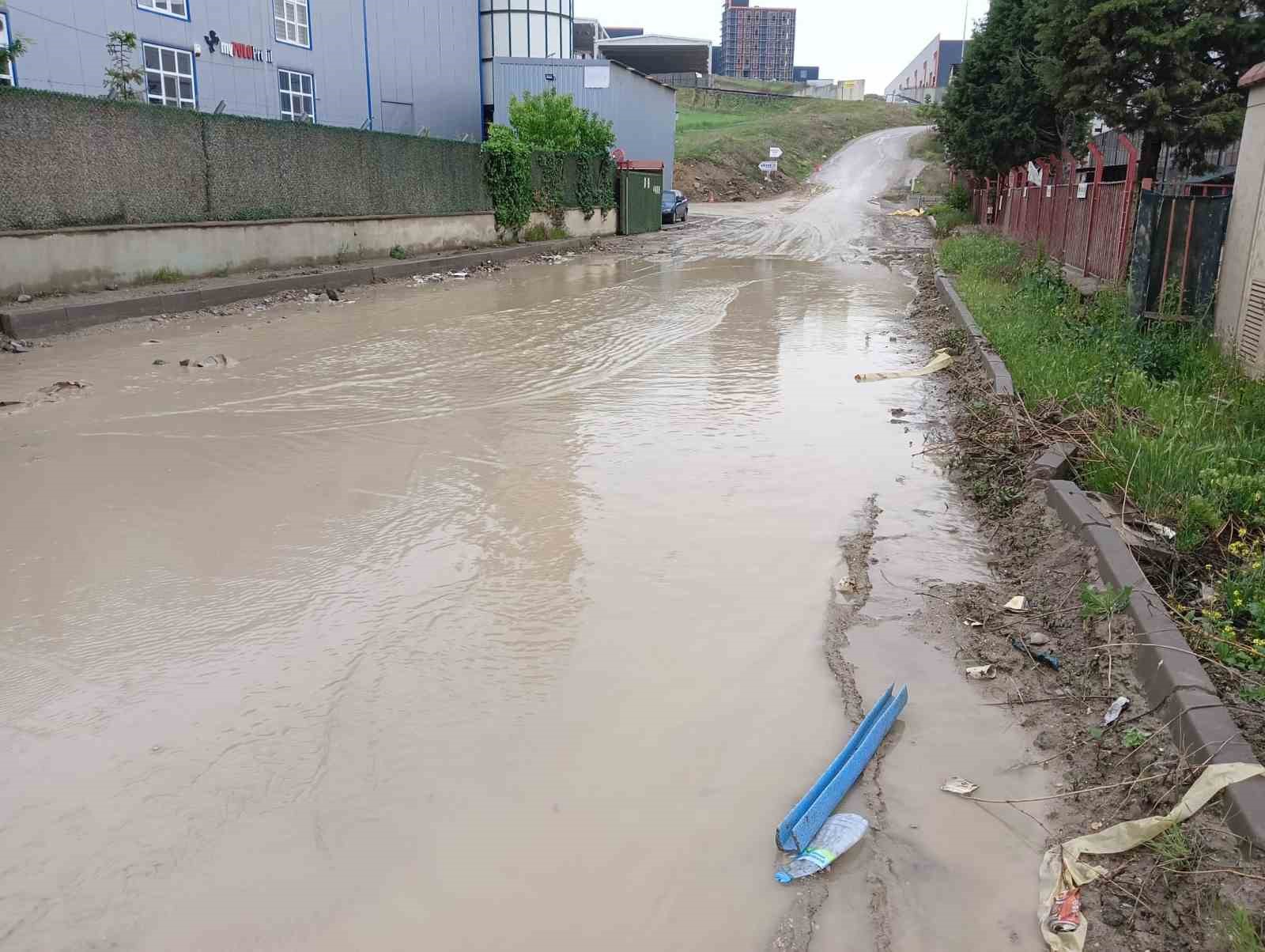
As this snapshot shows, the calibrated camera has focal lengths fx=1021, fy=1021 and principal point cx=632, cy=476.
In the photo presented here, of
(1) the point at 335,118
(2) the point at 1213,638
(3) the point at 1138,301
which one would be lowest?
(2) the point at 1213,638

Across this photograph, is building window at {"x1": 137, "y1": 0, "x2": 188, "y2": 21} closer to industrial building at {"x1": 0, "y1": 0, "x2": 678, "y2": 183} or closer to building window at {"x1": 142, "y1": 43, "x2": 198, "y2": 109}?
industrial building at {"x1": 0, "y1": 0, "x2": 678, "y2": 183}

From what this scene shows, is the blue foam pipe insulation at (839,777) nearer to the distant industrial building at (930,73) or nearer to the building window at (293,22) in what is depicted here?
the building window at (293,22)

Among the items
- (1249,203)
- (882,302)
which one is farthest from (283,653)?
(882,302)

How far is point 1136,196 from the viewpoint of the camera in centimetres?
1225

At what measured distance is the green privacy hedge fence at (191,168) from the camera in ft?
47.0

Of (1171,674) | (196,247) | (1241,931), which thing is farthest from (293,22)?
(1241,931)

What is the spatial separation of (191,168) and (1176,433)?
16145mm

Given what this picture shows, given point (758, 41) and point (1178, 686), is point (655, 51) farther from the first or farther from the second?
point (758, 41)

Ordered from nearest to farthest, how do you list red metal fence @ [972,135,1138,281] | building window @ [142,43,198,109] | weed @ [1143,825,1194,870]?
1. weed @ [1143,825,1194,870]
2. red metal fence @ [972,135,1138,281]
3. building window @ [142,43,198,109]

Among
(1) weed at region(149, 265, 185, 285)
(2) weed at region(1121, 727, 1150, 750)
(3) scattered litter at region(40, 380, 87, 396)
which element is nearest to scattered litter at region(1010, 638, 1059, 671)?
(2) weed at region(1121, 727, 1150, 750)

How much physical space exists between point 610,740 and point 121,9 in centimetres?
2305

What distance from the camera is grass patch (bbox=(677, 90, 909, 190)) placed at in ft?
217

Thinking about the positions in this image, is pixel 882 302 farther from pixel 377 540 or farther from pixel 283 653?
pixel 283 653

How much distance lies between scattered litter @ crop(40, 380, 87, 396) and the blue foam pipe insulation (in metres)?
8.42
